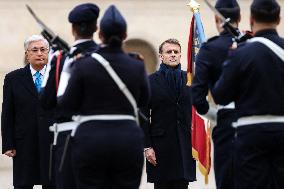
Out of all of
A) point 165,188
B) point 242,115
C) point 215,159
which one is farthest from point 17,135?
point 242,115

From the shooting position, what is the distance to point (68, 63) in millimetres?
10227

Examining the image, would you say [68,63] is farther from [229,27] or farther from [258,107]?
[258,107]

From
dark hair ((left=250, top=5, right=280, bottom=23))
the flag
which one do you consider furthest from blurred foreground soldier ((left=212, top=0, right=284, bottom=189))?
the flag

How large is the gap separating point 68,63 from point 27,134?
10.1ft

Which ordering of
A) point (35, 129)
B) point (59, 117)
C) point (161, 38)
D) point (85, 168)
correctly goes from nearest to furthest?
point (85, 168)
point (59, 117)
point (35, 129)
point (161, 38)

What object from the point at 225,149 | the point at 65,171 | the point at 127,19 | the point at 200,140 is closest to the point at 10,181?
the point at 127,19

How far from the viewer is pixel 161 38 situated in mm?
23344

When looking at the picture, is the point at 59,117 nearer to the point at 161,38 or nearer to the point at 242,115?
the point at 242,115

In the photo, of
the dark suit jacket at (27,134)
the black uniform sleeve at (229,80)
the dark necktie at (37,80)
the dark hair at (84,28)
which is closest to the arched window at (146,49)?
the dark necktie at (37,80)

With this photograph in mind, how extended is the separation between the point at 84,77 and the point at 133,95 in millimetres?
406

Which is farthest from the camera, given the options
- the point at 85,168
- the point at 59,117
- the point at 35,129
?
the point at 35,129

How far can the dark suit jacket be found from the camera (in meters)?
13.1

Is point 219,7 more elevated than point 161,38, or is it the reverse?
point 219,7

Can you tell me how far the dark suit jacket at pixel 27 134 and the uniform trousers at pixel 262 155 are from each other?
3501mm
